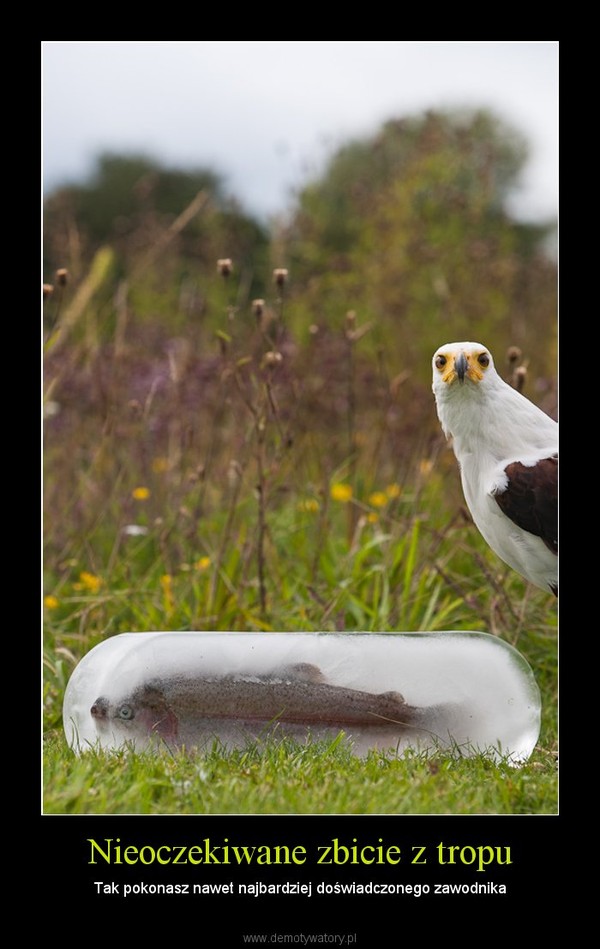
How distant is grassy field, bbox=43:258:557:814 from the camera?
294 centimetres

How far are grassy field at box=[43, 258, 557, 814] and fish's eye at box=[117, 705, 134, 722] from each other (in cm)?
16

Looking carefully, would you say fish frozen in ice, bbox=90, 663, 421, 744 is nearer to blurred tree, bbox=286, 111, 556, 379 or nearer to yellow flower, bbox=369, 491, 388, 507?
yellow flower, bbox=369, 491, 388, 507

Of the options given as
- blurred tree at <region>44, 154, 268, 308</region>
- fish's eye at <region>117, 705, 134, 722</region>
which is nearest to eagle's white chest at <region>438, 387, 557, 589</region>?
fish's eye at <region>117, 705, 134, 722</region>

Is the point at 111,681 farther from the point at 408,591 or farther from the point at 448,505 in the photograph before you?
the point at 448,505

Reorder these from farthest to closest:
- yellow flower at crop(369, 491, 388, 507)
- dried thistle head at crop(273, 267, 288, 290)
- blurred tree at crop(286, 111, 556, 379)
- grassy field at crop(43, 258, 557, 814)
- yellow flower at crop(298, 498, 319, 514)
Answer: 1. blurred tree at crop(286, 111, 556, 379)
2. yellow flower at crop(369, 491, 388, 507)
3. yellow flower at crop(298, 498, 319, 514)
4. dried thistle head at crop(273, 267, 288, 290)
5. grassy field at crop(43, 258, 557, 814)

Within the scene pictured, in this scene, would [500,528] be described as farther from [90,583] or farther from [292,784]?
[90,583]

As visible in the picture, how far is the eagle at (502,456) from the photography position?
324cm

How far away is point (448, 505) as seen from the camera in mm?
5305

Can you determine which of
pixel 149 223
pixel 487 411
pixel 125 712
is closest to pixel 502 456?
pixel 487 411

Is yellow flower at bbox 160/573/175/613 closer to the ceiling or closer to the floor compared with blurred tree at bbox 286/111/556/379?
closer to the floor

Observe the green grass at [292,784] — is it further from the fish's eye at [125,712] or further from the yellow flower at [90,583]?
the yellow flower at [90,583]

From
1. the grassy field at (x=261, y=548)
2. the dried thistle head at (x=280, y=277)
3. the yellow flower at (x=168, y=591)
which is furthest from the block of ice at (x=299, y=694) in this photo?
the dried thistle head at (x=280, y=277)
